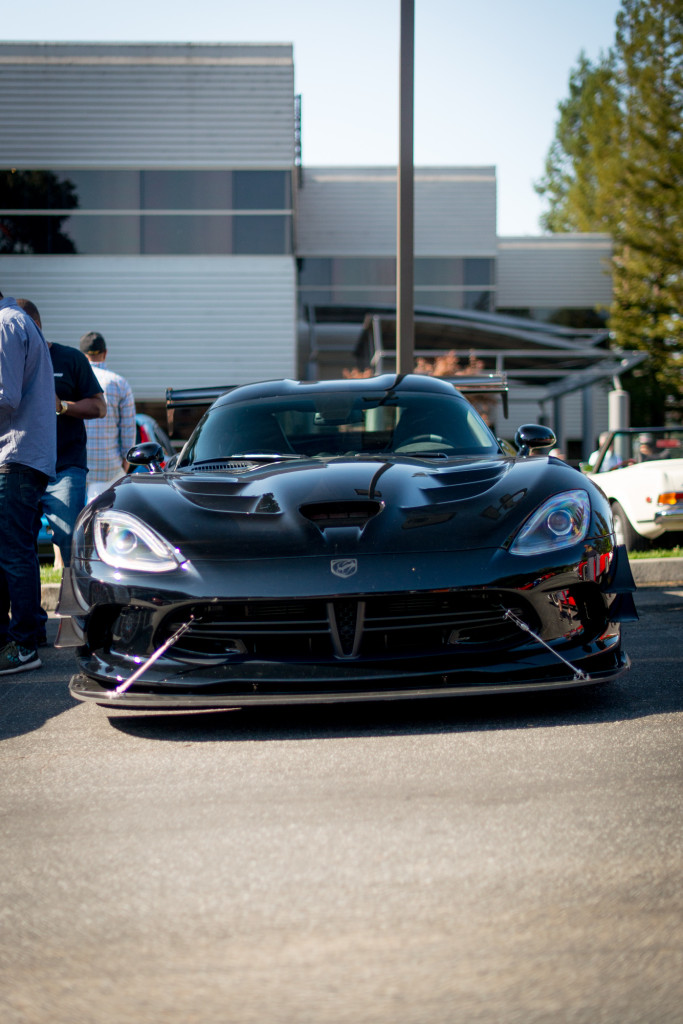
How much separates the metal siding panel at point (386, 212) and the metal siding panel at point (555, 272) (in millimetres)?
1677

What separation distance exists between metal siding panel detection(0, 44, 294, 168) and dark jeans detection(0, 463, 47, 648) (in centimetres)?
1573

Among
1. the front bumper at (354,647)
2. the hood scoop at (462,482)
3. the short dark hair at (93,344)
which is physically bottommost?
the front bumper at (354,647)

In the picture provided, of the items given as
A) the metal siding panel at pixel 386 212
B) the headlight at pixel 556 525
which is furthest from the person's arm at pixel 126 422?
the metal siding panel at pixel 386 212

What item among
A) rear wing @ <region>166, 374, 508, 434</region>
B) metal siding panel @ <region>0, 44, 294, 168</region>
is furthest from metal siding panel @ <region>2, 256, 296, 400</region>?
rear wing @ <region>166, 374, 508, 434</region>

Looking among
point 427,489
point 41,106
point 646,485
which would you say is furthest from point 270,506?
point 41,106

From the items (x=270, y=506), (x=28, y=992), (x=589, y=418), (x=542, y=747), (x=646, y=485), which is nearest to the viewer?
(x=28, y=992)

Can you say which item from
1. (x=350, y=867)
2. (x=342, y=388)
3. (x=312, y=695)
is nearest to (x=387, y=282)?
(x=342, y=388)

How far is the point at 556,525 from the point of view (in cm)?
348

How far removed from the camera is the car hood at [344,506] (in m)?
3.33

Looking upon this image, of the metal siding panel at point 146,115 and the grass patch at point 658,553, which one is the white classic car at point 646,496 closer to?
the grass patch at point 658,553

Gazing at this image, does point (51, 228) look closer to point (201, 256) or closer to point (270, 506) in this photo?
point (201, 256)

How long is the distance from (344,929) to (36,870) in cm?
76

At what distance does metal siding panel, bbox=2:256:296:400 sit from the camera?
19.7 meters

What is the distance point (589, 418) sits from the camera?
2116 cm
